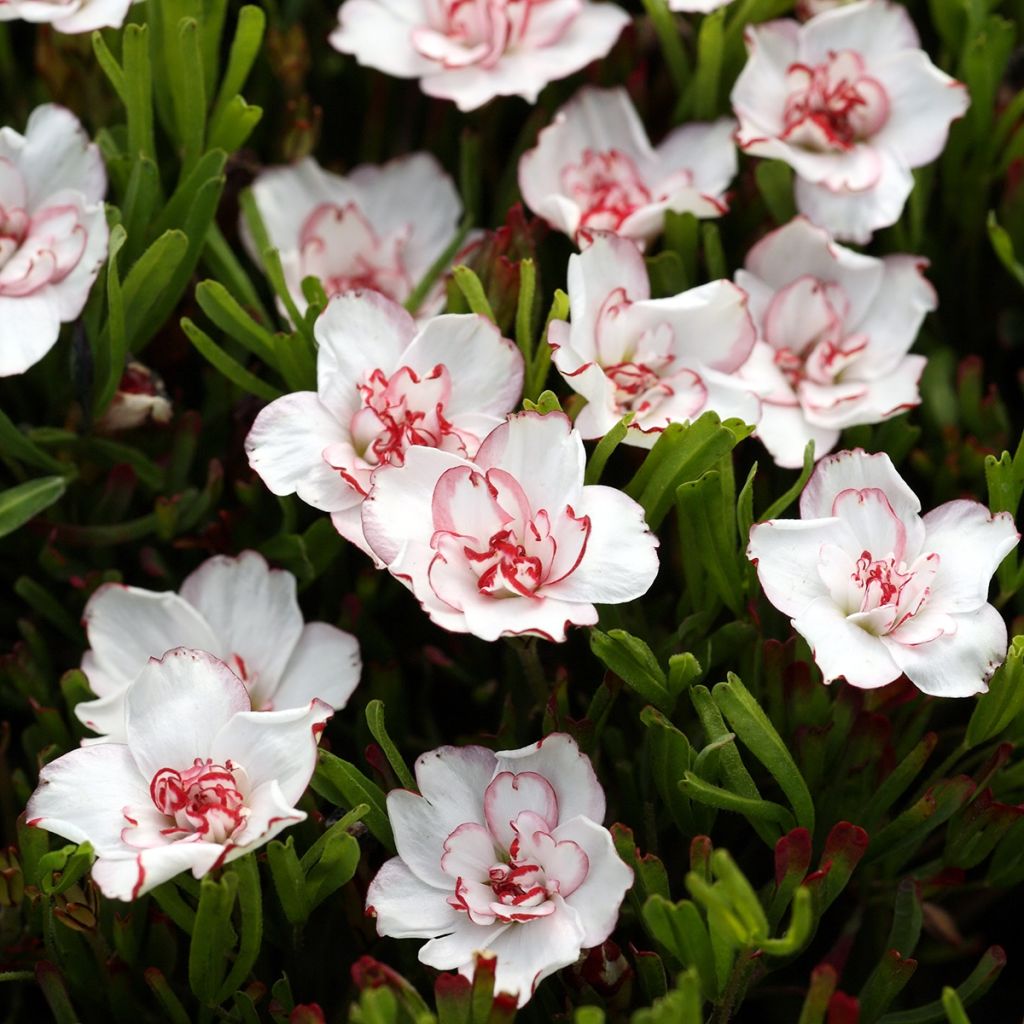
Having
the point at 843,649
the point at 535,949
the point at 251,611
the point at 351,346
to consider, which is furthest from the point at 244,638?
the point at 843,649

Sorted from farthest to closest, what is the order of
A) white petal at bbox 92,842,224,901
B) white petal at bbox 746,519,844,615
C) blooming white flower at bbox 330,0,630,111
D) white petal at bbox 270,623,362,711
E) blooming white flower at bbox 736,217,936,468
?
blooming white flower at bbox 330,0,630,111 → blooming white flower at bbox 736,217,936,468 → white petal at bbox 270,623,362,711 → white petal at bbox 746,519,844,615 → white petal at bbox 92,842,224,901

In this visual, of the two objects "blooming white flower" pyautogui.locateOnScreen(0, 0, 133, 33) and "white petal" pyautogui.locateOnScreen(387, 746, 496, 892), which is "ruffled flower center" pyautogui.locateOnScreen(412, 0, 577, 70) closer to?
"blooming white flower" pyautogui.locateOnScreen(0, 0, 133, 33)

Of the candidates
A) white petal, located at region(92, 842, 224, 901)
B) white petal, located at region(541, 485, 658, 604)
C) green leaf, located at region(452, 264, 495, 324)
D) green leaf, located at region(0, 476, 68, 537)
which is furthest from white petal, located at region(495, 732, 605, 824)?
green leaf, located at region(0, 476, 68, 537)

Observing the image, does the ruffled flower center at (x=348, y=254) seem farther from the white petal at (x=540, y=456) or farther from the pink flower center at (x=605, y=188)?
the white petal at (x=540, y=456)

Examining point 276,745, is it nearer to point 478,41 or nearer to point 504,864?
point 504,864

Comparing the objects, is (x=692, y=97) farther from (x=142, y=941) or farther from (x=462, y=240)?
(x=142, y=941)

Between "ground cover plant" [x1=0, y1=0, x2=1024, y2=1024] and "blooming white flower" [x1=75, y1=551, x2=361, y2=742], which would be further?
"blooming white flower" [x1=75, y1=551, x2=361, y2=742]
